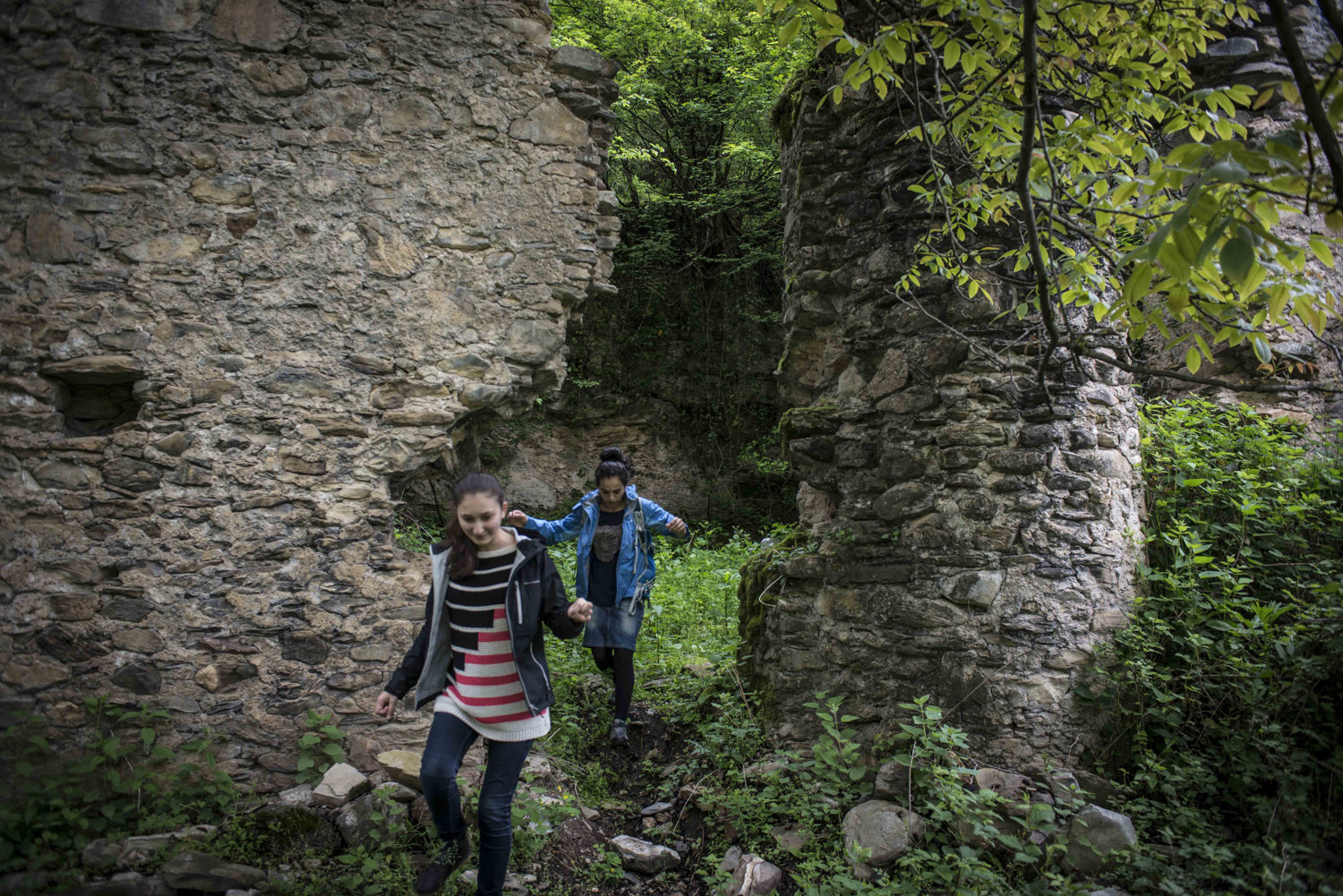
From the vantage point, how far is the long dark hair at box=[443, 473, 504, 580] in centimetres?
279

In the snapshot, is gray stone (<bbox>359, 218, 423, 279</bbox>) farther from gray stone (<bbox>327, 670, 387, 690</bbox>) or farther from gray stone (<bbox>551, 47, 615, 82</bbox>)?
gray stone (<bbox>327, 670, 387, 690</bbox>)

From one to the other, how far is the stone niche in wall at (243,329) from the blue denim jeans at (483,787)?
1.07 metres

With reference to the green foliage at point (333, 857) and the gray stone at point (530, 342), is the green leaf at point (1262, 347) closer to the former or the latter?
the gray stone at point (530, 342)

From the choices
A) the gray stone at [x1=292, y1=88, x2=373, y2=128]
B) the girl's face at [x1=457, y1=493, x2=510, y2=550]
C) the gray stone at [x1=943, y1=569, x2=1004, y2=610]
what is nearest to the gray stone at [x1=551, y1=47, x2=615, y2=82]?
the gray stone at [x1=292, y1=88, x2=373, y2=128]

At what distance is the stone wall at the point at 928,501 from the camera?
11.3 feet

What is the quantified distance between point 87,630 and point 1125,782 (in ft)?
15.5

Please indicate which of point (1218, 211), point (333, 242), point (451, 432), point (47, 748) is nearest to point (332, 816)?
point (47, 748)

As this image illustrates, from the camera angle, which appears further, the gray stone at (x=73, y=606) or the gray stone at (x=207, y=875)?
the gray stone at (x=73, y=606)

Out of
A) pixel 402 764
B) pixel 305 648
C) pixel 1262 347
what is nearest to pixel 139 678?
pixel 305 648

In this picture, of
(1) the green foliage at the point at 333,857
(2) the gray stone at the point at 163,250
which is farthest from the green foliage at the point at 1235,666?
(2) the gray stone at the point at 163,250

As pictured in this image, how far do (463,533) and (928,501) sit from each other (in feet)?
7.21

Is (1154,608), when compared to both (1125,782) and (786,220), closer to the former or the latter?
(1125,782)

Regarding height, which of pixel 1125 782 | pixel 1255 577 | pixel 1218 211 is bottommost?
pixel 1125 782

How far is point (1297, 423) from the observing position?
4285mm
